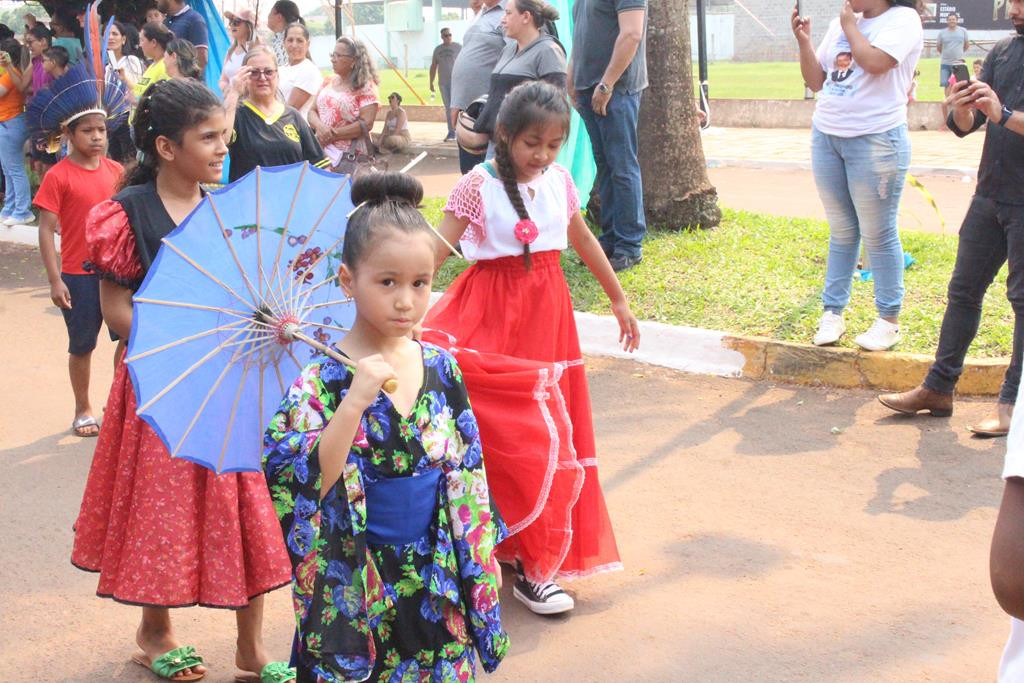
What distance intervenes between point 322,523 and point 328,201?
0.87 meters

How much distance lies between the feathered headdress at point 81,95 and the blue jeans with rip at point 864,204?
3616mm

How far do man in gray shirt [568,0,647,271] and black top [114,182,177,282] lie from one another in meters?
4.55

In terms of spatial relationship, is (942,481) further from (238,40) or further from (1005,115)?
(238,40)

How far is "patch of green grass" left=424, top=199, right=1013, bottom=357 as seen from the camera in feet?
22.0

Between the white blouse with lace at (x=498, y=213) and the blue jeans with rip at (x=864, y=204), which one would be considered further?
the blue jeans with rip at (x=864, y=204)

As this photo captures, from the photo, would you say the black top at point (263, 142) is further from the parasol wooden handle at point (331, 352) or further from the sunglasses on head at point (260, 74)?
the parasol wooden handle at point (331, 352)

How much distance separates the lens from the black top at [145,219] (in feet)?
11.6

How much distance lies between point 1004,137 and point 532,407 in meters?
2.79

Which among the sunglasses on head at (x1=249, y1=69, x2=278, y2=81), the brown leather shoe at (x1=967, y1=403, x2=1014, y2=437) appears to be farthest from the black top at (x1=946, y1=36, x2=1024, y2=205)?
the sunglasses on head at (x1=249, y1=69, x2=278, y2=81)

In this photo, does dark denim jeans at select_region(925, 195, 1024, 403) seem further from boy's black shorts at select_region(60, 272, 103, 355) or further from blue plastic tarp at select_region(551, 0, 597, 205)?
boy's black shorts at select_region(60, 272, 103, 355)

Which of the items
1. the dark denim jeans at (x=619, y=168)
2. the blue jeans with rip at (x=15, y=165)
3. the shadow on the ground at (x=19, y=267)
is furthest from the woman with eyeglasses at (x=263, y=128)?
the blue jeans with rip at (x=15, y=165)

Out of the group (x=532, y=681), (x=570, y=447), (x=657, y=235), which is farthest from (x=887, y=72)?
(x=532, y=681)

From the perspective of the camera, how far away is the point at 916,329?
6.61m

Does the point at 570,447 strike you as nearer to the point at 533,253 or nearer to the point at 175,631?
the point at 533,253
